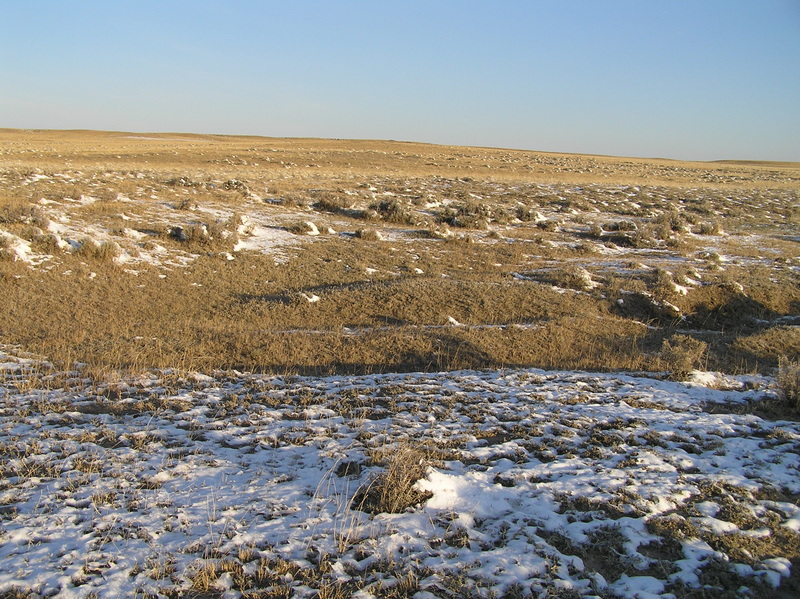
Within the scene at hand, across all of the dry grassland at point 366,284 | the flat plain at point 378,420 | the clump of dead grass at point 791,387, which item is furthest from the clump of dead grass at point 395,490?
the clump of dead grass at point 791,387

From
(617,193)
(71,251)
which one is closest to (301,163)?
(617,193)

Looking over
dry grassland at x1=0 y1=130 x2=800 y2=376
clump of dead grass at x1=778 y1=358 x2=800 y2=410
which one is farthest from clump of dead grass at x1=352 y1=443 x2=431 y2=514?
clump of dead grass at x1=778 y1=358 x2=800 y2=410

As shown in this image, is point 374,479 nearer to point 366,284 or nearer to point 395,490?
point 395,490

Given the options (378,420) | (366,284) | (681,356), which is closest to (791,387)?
(681,356)

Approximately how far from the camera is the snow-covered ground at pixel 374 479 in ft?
10.9

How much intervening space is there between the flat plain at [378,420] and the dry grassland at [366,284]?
0.30 feet

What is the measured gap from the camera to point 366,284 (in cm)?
1300

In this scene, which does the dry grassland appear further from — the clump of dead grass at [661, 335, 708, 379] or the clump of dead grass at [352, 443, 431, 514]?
the clump of dead grass at [352, 443, 431, 514]

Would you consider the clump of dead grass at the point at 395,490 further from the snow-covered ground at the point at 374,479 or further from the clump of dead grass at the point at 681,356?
the clump of dead grass at the point at 681,356

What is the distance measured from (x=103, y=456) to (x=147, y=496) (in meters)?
0.95

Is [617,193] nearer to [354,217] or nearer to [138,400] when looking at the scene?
[354,217]

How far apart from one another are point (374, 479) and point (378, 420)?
1.55 meters

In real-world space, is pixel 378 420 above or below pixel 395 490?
below

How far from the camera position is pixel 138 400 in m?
6.20
